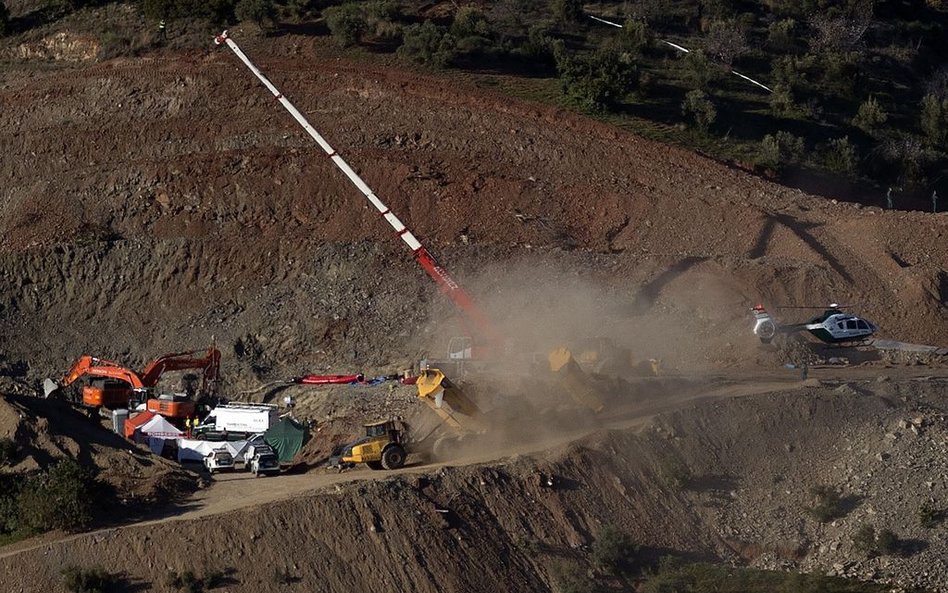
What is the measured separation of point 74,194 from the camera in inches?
2152

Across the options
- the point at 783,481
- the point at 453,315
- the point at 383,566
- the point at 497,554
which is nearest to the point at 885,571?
the point at 783,481

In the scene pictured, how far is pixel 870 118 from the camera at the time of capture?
64625 millimetres

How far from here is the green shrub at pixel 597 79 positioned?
196 ft

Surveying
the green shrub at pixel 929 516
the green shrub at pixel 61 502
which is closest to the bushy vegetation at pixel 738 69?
the green shrub at pixel 929 516

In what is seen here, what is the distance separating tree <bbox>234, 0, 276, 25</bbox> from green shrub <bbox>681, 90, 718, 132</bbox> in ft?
65.9

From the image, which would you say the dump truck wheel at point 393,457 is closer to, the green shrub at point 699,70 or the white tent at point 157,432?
the white tent at point 157,432

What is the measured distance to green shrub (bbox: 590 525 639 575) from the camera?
3275 cm

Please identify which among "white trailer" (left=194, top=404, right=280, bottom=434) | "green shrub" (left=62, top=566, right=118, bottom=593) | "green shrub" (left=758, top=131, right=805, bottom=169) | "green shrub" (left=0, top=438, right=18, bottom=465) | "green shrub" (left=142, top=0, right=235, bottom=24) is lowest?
"green shrub" (left=758, top=131, right=805, bottom=169)

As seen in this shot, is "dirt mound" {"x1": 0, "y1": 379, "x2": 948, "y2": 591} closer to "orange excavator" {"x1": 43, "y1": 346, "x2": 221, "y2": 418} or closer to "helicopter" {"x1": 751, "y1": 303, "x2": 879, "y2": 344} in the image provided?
"helicopter" {"x1": 751, "y1": 303, "x2": 879, "y2": 344}

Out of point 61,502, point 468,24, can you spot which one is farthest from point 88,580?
point 468,24

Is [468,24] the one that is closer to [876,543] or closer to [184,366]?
[184,366]

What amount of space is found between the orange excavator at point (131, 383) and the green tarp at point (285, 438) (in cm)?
302

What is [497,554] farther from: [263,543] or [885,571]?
[885,571]

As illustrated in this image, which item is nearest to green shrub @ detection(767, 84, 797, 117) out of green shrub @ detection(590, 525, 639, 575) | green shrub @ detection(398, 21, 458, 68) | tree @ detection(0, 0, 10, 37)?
green shrub @ detection(398, 21, 458, 68)
